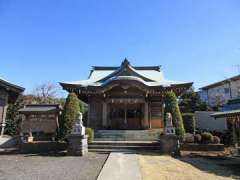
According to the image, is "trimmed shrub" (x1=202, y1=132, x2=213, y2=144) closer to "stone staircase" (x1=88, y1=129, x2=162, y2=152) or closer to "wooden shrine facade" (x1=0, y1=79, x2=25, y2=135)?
"stone staircase" (x1=88, y1=129, x2=162, y2=152)

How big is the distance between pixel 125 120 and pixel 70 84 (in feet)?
18.6

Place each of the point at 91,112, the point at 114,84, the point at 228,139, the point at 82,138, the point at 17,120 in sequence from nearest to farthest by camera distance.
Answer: the point at 82,138, the point at 228,139, the point at 114,84, the point at 91,112, the point at 17,120

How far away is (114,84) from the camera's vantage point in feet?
55.1

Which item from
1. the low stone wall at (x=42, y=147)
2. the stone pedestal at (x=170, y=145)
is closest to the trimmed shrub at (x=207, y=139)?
the stone pedestal at (x=170, y=145)

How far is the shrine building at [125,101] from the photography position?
16906mm

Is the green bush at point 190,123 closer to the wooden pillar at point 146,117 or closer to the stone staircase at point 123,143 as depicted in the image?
the stone staircase at point 123,143

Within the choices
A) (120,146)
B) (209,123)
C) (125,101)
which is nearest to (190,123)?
(209,123)

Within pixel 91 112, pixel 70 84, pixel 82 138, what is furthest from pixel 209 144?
pixel 70 84

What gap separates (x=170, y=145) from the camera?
1058 centimetres

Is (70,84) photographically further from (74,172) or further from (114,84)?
(74,172)

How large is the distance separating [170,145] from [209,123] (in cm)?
918

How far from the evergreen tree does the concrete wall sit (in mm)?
10972

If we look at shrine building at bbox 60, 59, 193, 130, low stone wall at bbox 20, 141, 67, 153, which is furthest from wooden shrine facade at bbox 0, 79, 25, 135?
low stone wall at bbox 20, 141, 67, 153

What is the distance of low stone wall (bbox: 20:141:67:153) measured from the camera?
11.4 metres
